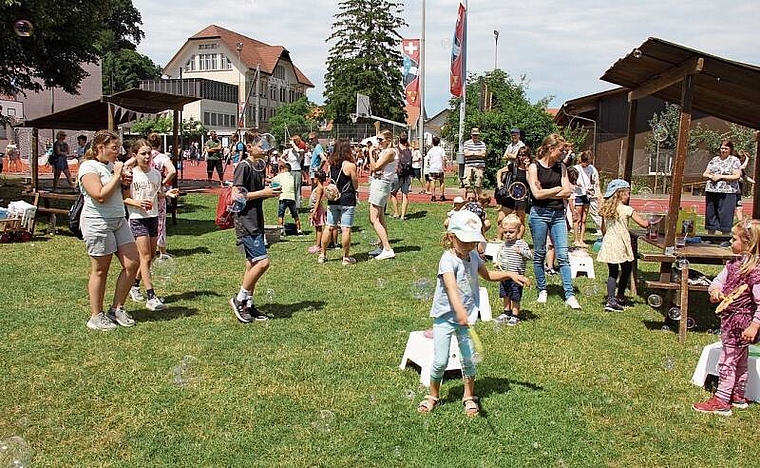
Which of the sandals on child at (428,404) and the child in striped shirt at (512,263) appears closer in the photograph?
the sandals on child at (428,404)

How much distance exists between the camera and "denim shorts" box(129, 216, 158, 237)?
24.9 feet

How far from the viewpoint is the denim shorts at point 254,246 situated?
6926mm

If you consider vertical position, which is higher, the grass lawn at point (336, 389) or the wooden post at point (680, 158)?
the wooden post at point (680, 158)

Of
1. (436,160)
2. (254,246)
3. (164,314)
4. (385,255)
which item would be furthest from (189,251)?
(436,160)

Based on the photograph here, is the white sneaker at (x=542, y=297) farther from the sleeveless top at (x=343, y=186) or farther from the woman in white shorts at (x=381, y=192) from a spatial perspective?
the sleeveless top at (x=343, y=186)

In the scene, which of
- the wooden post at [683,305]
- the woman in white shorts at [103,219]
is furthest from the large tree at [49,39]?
the wooden post at [683,305]

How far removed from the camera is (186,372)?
554cm

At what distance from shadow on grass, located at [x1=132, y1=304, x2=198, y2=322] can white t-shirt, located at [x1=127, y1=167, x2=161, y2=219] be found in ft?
3.54

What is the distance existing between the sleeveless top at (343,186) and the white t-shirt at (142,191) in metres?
2.91

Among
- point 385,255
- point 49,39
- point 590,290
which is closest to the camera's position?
point 590,290

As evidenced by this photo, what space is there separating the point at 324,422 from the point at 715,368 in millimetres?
3239

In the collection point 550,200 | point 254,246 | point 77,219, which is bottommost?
point 254,246

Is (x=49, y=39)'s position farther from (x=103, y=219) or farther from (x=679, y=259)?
(x=679, y=259)

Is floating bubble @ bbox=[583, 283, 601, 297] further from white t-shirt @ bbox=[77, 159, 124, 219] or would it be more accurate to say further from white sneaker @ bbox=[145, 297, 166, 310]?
white t-shirt @ bbox=[77, 159, 124, 219]
